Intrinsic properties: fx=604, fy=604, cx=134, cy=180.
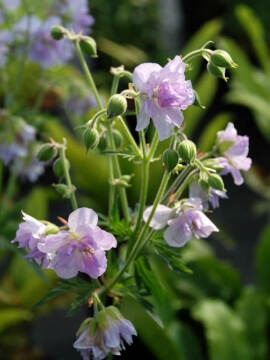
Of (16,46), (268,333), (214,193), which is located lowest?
(268,333)

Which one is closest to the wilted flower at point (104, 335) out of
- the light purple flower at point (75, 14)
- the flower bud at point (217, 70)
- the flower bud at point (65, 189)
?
the flower bud at point (65, 189)

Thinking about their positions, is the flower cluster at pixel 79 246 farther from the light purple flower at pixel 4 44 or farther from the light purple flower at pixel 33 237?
the light purple flower at pixel 4 44

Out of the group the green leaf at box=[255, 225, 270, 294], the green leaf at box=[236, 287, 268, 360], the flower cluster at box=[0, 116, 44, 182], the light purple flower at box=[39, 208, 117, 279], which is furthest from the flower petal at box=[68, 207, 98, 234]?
the green leaf at box=[255, 225, 270, 294]

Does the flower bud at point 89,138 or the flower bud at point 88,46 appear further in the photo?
the flower bud at point 88,46

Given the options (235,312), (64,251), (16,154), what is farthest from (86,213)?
(235,312)

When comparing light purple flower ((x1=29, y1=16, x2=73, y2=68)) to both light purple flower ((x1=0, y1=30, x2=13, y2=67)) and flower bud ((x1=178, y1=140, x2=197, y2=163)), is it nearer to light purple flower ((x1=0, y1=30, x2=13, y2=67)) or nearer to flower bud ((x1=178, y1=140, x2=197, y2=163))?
light purple flower ((x1=0, y1=30, x2=13, y2=67))

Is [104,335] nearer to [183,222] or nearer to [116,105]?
[183,222]

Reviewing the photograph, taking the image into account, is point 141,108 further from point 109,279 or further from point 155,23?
point 155,23
